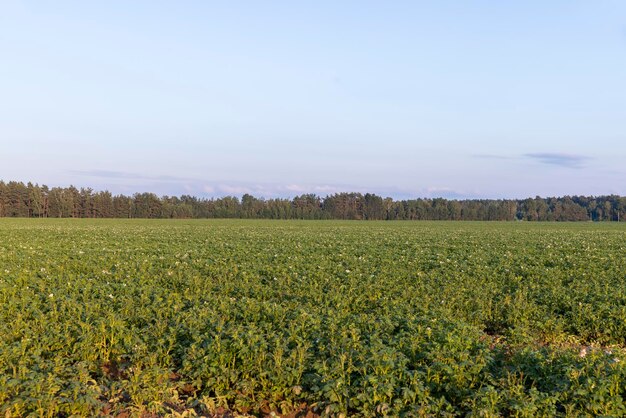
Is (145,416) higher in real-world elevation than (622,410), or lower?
lower

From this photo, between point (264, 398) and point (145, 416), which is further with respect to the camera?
point (264, 398)

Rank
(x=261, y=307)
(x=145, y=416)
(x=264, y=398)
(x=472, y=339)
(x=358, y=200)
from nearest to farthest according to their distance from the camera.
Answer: (x=145, y=416) < (x=264, y=398) < (x=472, y=339) < (x=261, y=307) < (x=358, y=200)

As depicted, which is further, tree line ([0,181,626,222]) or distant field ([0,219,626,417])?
tree line ([0,181,626,222])

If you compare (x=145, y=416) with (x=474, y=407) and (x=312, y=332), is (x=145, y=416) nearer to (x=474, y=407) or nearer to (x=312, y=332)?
(x=312, y=332)

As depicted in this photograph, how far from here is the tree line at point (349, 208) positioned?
134 m

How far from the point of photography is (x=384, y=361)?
6133 mm

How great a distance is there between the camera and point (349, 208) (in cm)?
15350

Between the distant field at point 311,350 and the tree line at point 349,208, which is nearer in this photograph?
the distant field at point 311,350

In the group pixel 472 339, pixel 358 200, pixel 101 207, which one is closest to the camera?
pixel 472 339

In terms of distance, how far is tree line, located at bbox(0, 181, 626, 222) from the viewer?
5295 inches

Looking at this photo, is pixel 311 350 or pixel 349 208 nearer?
pixel 311 350

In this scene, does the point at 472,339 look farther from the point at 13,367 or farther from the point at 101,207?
the point at 101,207

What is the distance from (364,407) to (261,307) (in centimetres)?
430

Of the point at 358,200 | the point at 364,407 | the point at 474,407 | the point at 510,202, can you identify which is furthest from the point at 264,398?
the point at 510,202
